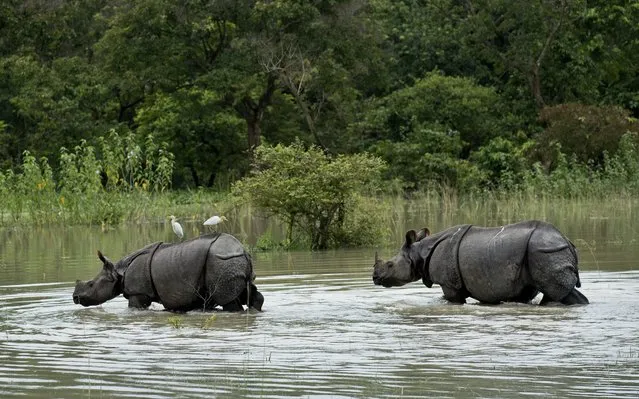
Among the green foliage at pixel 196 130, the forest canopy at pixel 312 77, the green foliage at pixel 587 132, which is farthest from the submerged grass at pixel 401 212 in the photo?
the green foliage at pixel 196 130

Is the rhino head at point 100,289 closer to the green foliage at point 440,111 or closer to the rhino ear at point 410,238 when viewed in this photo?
the rhino ear at point 410,238

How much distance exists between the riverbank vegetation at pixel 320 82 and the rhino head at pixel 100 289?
23163 mm

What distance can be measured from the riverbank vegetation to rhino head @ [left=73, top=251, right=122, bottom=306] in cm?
2316

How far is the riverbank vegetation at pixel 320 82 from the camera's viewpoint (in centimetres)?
4125

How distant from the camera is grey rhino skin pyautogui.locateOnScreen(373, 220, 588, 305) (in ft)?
40.1

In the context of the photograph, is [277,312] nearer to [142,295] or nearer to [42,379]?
[142,295]

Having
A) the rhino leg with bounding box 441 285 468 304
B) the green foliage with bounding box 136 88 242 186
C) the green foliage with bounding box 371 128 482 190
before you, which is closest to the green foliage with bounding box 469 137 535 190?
the green foliage with bounding box 371 128 482 190

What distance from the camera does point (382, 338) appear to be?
1052 centimetres

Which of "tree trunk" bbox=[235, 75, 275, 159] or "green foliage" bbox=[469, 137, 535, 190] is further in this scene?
"tree trunk" bbox=[235, 75, 275, 159]

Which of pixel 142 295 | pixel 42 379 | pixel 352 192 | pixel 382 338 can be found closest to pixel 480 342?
pixel 382 338

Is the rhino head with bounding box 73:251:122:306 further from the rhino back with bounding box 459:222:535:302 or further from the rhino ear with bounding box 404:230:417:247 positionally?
the rhino back with bounding box 459:222:535:302

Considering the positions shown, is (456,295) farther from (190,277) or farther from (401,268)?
(190,277)

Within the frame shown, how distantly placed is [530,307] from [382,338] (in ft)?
7.86

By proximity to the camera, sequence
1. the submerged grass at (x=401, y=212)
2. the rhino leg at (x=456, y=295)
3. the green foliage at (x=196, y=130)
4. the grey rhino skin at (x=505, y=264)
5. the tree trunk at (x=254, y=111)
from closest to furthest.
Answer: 1. the grey rhino skin at (x=505, y=264)
2. the rhino leg at (x=456, y=295)
3. the submerged grass at (x=401, y=212)
4. the tree trunk at (x=254, y=111)
5. the green foliage at (x=196, y=130)
